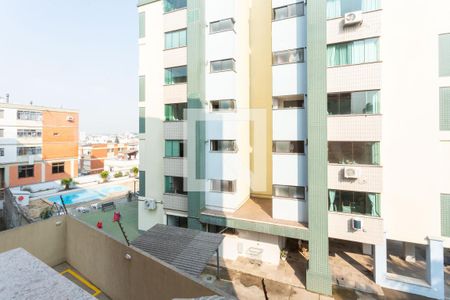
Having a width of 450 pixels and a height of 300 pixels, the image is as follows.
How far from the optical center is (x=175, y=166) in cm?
1541

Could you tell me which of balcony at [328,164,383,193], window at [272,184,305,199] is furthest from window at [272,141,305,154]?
window at [272,184,305,199]

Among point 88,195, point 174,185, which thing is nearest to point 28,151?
point 88,195

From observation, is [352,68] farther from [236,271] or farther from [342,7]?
[236,271]

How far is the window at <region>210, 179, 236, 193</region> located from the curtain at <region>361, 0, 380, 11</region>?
39.0 ft

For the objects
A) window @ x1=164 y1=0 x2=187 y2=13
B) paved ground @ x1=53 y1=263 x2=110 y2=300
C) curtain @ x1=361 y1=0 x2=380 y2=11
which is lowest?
paved ground @ x1=53 y1=263 x2=110 y2=300

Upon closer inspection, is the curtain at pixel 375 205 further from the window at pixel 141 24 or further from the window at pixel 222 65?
the window at pixel 141 24

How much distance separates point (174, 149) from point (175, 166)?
1.19 meters

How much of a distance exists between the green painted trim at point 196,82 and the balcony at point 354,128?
7810mm

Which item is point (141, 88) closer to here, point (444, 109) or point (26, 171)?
point (444, 109)

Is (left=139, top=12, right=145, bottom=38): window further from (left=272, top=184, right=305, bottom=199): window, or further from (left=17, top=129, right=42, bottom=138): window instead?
(left=17, top=129, right=42, bottom=138): window

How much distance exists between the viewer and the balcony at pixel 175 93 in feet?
50.4

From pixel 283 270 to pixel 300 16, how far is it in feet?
48.8

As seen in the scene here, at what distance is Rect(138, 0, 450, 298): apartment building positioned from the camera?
11266mm

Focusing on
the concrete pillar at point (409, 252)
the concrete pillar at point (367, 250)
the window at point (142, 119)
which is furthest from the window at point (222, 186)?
the concrete pillar at point (409, 252)
